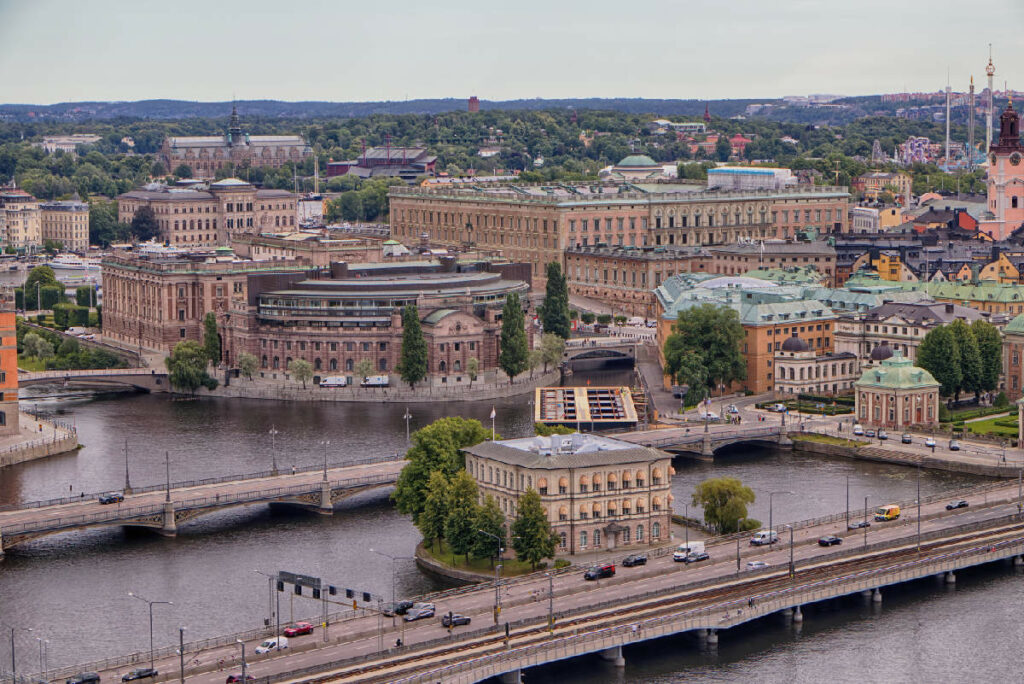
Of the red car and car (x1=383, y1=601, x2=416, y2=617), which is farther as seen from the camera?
car (x1=383, y1=601, x2=416, y2=617)

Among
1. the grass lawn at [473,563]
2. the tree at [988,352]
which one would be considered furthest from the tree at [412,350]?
the grass lawn at [473,563]

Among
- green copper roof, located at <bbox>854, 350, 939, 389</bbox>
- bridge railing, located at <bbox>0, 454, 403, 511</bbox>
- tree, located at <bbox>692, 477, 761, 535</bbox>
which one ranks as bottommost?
bridge railing, located at <bbox>0, 454, 403, 511</bbox>

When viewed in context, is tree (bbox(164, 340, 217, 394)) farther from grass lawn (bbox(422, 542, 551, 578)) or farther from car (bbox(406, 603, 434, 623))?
car (bbox(406, 603, 434, 623))

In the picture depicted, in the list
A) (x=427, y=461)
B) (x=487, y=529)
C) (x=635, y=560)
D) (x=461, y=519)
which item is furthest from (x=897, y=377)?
(x=461, y=519)

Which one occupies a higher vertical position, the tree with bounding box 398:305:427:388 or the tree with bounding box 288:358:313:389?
the tree with bounding box 398:305:427:388

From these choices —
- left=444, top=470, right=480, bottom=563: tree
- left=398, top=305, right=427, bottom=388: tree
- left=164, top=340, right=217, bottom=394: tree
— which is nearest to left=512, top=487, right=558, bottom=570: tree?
left=444, top=470, right=480, bottom=563: tree

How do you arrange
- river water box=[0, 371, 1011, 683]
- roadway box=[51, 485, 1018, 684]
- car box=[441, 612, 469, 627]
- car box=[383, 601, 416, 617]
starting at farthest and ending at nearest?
car box=[383, 601, 416, 617] → river water box=[0, 371, 1011, 683] → car box=[441, 612, 469, 627] → roadway box=[51, 485, 1018, 684]

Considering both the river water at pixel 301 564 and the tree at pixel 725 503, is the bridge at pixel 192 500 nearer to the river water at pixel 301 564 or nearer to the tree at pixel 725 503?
the river water at pixel 301 564
